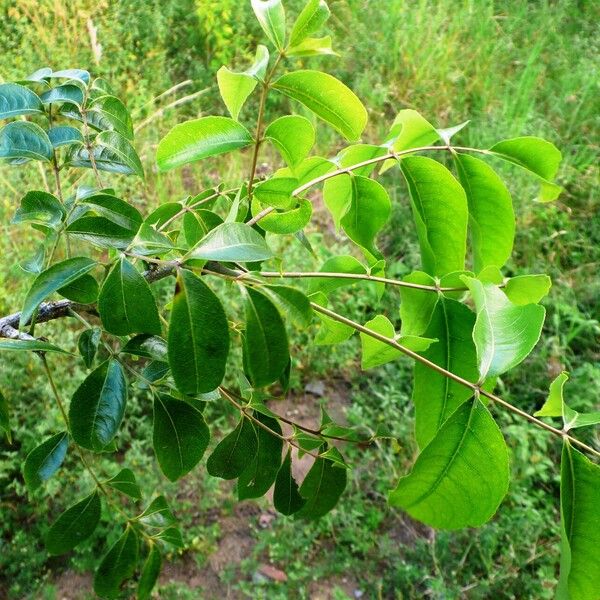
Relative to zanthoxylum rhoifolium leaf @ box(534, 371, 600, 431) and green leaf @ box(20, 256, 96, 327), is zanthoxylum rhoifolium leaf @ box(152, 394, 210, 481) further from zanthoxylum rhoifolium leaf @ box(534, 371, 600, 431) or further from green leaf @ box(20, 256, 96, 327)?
zanthoxylum rhoifolium leaf @ box(534, 371, 600, 431)

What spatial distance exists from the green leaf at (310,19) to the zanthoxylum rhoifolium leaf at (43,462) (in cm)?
44

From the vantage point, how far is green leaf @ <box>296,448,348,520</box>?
627 millimetres

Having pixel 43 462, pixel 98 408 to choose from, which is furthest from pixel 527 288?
pixel 43 462

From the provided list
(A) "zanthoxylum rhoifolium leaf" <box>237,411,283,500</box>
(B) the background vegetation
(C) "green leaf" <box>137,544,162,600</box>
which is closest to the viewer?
(A) "zanthoxylum rhoifolium leaf" <box>237,411,283,500</box>

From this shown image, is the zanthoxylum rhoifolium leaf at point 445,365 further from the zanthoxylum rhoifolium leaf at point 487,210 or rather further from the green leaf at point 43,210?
the green leaf at point 43,210

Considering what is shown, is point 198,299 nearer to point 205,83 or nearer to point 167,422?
point 167,422

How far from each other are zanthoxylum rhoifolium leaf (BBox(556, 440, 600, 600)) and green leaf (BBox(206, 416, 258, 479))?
28 cm

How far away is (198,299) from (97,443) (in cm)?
19

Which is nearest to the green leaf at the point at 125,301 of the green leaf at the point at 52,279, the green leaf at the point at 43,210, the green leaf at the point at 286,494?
the green leaf at the point at 52,279

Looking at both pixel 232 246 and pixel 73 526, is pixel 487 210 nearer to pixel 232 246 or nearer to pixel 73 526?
pixel 232 246

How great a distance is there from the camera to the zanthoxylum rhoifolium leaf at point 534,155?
0.54 meters

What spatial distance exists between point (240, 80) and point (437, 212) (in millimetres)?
205

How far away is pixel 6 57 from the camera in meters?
2.96

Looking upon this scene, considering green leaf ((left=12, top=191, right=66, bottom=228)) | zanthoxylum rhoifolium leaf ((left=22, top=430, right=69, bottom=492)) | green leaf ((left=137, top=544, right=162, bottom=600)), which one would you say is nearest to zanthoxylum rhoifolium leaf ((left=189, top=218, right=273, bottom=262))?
green leaf ((left=12, top=191, right=66, bottom=228))
